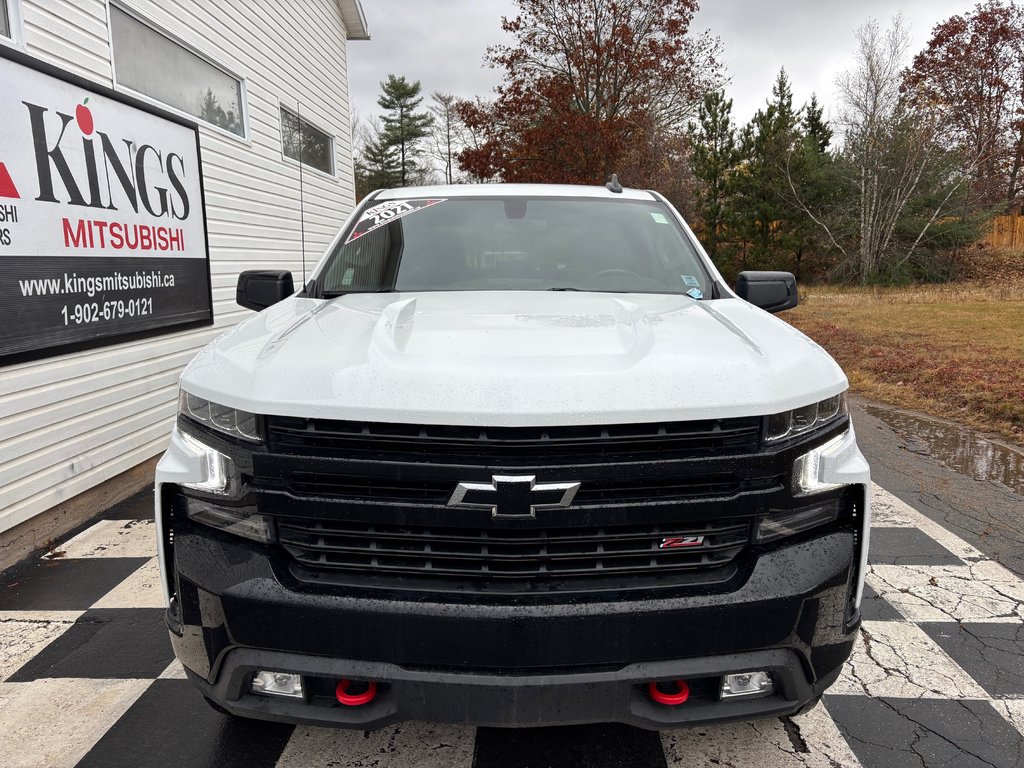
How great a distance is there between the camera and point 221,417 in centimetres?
184

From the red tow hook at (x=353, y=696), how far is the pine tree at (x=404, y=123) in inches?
2007

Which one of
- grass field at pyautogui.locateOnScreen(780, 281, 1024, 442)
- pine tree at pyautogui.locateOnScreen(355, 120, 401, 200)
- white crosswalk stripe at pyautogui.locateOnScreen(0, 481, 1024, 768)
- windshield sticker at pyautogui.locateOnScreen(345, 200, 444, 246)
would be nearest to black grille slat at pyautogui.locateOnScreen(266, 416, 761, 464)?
white crosswalk stripe at pyautogui.locateOnScreen(0, 481, 1024, 768)

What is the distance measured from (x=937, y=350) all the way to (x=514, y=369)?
36.0ft

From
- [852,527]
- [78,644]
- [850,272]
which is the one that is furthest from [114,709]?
[850,272]

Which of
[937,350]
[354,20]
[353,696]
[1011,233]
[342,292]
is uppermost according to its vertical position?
[354,20]

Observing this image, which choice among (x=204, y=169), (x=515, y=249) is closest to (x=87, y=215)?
(x=204, y=169)

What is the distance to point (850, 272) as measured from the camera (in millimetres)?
27922

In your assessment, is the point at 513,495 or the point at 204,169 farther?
the point at 204,169

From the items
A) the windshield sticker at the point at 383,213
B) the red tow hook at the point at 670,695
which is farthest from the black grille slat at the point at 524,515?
the windshield sticker at the point at 383,213

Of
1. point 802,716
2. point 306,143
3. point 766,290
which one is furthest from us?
point 306,143

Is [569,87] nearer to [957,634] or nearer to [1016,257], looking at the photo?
[1016,257]

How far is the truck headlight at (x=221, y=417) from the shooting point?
1.78m

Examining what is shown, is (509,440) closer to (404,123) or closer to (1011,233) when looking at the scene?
(1011,233)

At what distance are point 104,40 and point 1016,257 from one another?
34.4m
